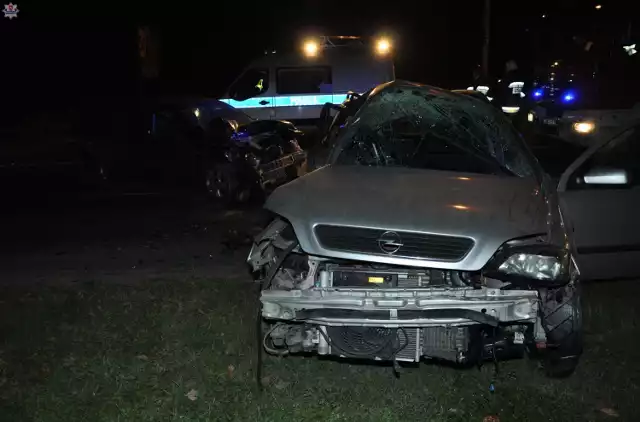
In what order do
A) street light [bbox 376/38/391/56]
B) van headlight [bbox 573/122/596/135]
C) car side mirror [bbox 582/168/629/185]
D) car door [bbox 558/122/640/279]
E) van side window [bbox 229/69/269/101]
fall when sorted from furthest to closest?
street light [bbox 376/38/391/56]
van side window [bbox 229/69/269/101]
van headlight [bbox 573/122/596/135]
car door [bbox 558/122/640/279]
car side mirror [bbox 582/168/629/185]

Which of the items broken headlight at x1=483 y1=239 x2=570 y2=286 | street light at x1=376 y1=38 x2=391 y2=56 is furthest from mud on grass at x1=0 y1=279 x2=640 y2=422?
street light at x1=376 y1=38 x2=391 y2=56

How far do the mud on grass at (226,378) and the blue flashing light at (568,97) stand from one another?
935 cm

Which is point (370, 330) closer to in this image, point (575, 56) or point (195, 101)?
point (195, 101)

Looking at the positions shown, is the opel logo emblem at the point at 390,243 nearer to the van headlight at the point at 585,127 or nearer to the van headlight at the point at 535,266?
the van headlight at the point at 535,266

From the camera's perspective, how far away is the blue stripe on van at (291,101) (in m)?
16.5

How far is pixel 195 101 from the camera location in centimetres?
1441

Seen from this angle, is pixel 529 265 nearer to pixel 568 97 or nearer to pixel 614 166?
pixel 614 166

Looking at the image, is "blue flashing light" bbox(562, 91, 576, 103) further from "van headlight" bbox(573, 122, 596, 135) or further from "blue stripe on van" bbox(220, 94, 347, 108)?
"blue stripe on van" bbox(220, 94, 347, 108)

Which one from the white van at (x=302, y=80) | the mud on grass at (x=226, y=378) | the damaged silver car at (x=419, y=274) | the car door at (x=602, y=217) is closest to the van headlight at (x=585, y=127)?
the white van at (x=302, y=80)

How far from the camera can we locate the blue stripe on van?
1647 centimetres

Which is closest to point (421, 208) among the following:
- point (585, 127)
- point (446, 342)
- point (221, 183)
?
point (446, 342)

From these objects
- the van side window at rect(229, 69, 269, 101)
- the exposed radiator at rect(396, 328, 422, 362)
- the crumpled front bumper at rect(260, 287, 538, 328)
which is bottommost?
the exposed radiator at rect(396, 328, 422, 362)

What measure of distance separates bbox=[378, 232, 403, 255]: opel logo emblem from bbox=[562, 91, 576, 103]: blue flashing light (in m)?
11.6

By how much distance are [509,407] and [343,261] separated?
1285 millimetres
